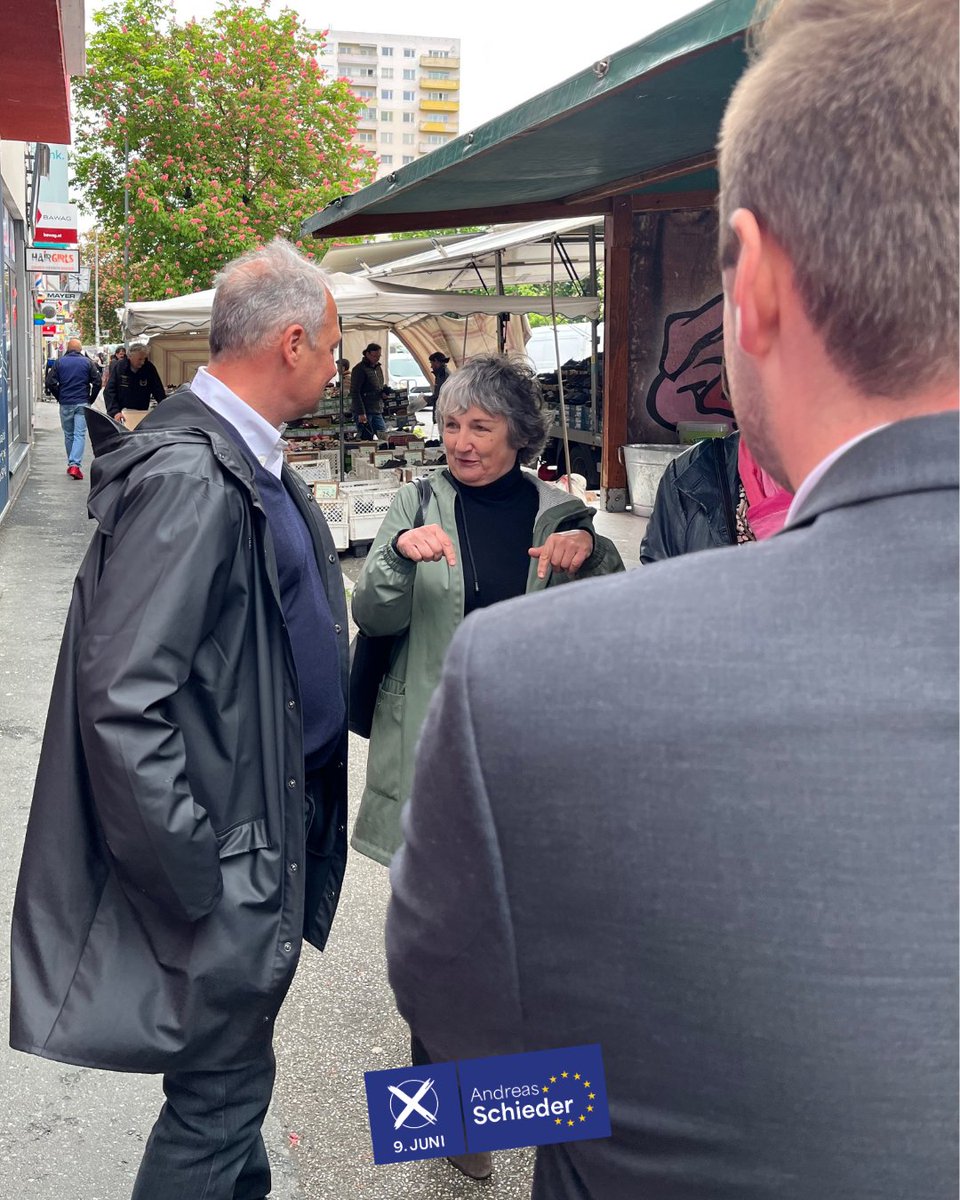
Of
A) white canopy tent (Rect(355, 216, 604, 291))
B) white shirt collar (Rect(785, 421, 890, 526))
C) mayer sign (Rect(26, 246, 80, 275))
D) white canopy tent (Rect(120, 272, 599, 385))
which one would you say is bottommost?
white shirt collar (Rect(785, 421, 890, 526))

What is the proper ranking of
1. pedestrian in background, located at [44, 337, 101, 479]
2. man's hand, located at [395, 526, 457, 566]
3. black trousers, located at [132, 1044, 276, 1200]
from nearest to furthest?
black trousers, located at [132, 1044, 276, 1200] → man's hand, located at [395, 526, 457, 566] → pedestrian in background, located at [44, 337, 101, 479]

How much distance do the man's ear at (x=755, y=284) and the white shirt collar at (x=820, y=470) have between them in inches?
3.5

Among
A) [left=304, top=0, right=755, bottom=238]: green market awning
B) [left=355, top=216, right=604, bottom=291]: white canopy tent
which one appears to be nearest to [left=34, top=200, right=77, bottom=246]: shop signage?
[left=355, top=216, right=604, bottom=291]: white canopy tent

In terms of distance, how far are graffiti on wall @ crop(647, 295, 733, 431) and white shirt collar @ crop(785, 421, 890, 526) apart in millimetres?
6819

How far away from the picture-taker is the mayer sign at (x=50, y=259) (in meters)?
20.7

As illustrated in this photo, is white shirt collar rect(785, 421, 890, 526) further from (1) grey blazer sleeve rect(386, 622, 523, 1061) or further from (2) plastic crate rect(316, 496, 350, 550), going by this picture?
(2) plastic crate rect(316, 496, 350, 550)

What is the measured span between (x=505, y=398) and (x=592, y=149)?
1295 millimetres

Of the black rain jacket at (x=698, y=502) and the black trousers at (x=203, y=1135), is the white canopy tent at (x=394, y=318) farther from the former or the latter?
the black trousers at (x=203, y=1135)

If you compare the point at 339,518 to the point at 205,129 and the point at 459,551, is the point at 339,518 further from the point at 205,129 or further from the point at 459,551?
the point at 205,129

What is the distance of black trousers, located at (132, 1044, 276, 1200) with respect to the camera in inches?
85.4

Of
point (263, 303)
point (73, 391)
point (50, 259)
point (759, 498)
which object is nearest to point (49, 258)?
point (50, 259)

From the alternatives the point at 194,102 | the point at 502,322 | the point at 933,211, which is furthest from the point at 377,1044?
the point at 194,102

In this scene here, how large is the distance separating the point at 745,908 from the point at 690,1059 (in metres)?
0.11

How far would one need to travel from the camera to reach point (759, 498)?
2504 mm
